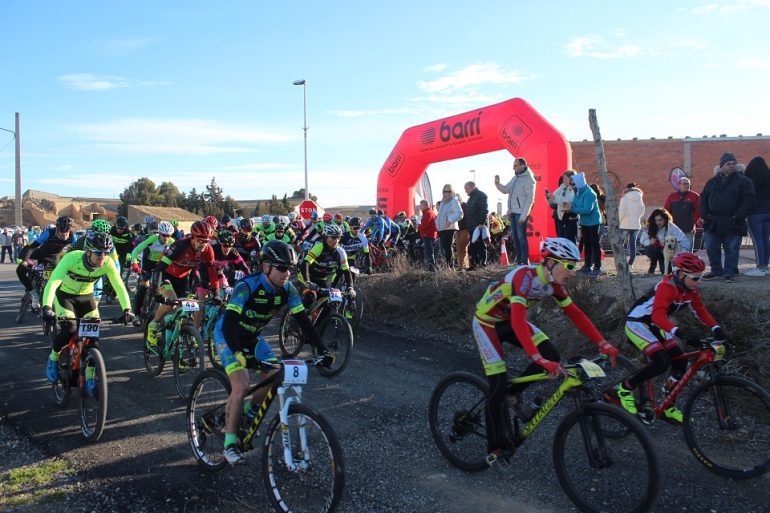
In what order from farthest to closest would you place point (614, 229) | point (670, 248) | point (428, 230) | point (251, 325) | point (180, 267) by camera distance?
point (428, 230) < point (670, 248) < point (180, 267) < point (614, 229) < point (251, 325)

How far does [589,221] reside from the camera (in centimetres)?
970

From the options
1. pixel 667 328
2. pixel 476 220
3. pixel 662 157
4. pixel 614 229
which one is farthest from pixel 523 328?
pixel 662 157

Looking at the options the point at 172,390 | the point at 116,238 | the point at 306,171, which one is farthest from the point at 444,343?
the point at 306,171

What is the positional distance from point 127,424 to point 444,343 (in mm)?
5008

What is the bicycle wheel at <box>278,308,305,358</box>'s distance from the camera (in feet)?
27.1

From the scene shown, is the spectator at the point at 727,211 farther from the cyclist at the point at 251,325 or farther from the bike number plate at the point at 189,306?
the bike number plate at the point at 189,306

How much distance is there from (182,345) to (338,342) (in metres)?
1.98

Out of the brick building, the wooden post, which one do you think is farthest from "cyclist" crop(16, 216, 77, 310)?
the brick building

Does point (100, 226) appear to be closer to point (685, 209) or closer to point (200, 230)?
point (200, 230)

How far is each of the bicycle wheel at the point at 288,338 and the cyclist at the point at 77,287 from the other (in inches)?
99.4

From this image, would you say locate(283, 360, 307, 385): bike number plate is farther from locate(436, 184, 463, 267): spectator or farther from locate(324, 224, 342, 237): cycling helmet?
locate(436, 184, 463, 267): spectator

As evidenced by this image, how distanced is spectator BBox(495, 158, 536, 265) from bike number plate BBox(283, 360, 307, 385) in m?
7.66

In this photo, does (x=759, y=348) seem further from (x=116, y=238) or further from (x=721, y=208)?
(x=116, y=238)

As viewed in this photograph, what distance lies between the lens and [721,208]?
8258 millimetres
